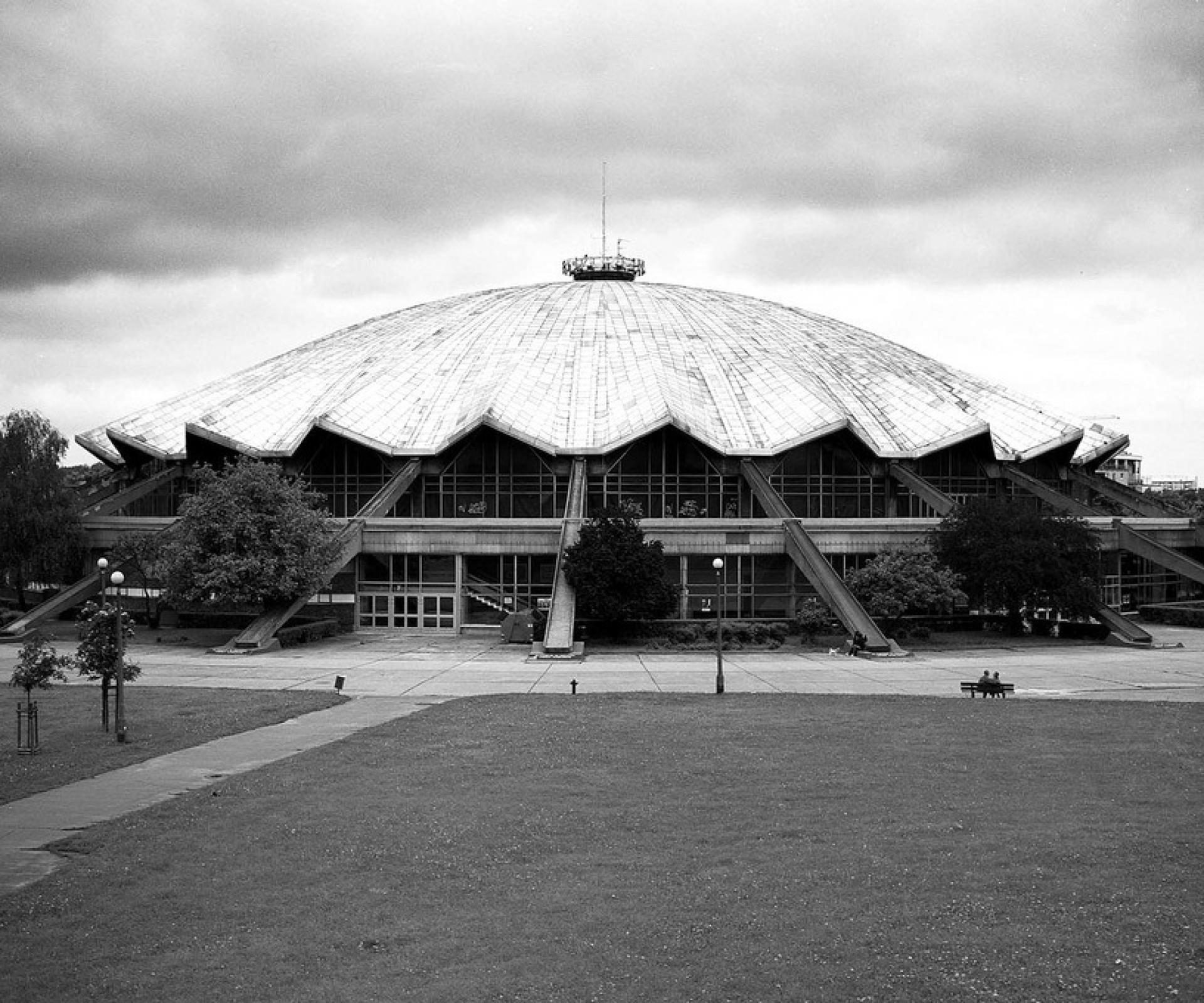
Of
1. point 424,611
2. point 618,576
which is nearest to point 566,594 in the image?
point 618,576

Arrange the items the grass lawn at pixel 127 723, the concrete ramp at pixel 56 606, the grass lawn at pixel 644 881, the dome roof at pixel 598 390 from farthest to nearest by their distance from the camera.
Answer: the dome roof at pixel 598 390 < the concrete ramp at pixel 56 606 < the grass lawn at pixel 127 723 < the grass lawn at pixel 644 881

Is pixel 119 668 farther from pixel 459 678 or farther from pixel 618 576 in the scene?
pixel 618 576

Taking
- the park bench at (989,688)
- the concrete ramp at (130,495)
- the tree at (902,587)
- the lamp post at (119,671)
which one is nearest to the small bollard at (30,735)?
the lamp post at (119,671)

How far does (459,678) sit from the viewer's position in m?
41.4

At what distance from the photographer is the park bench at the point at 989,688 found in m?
35.2

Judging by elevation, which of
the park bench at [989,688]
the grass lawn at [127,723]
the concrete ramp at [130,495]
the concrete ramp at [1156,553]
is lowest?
the grass lawn at [127,723]

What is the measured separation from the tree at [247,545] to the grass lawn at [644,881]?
2718cm

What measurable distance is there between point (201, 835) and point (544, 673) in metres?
25.5

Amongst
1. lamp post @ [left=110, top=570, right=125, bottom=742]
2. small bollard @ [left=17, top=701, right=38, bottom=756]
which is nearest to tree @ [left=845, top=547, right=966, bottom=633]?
lamp post @ [left=110, top=570, right=125, bottom=742]

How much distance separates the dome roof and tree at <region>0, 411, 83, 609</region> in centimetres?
696

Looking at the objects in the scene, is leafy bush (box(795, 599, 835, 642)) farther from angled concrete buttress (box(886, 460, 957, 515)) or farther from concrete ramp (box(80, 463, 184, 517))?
concrete ramp (box(80, 463, 184, 517))

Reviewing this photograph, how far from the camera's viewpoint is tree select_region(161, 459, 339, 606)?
5131 centimetres

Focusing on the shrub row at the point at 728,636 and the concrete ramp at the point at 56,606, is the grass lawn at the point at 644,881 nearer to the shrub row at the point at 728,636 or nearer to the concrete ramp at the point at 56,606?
the shrub row at the point at 728,636

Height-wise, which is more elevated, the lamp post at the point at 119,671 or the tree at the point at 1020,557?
the tree at the point at 1020,557
